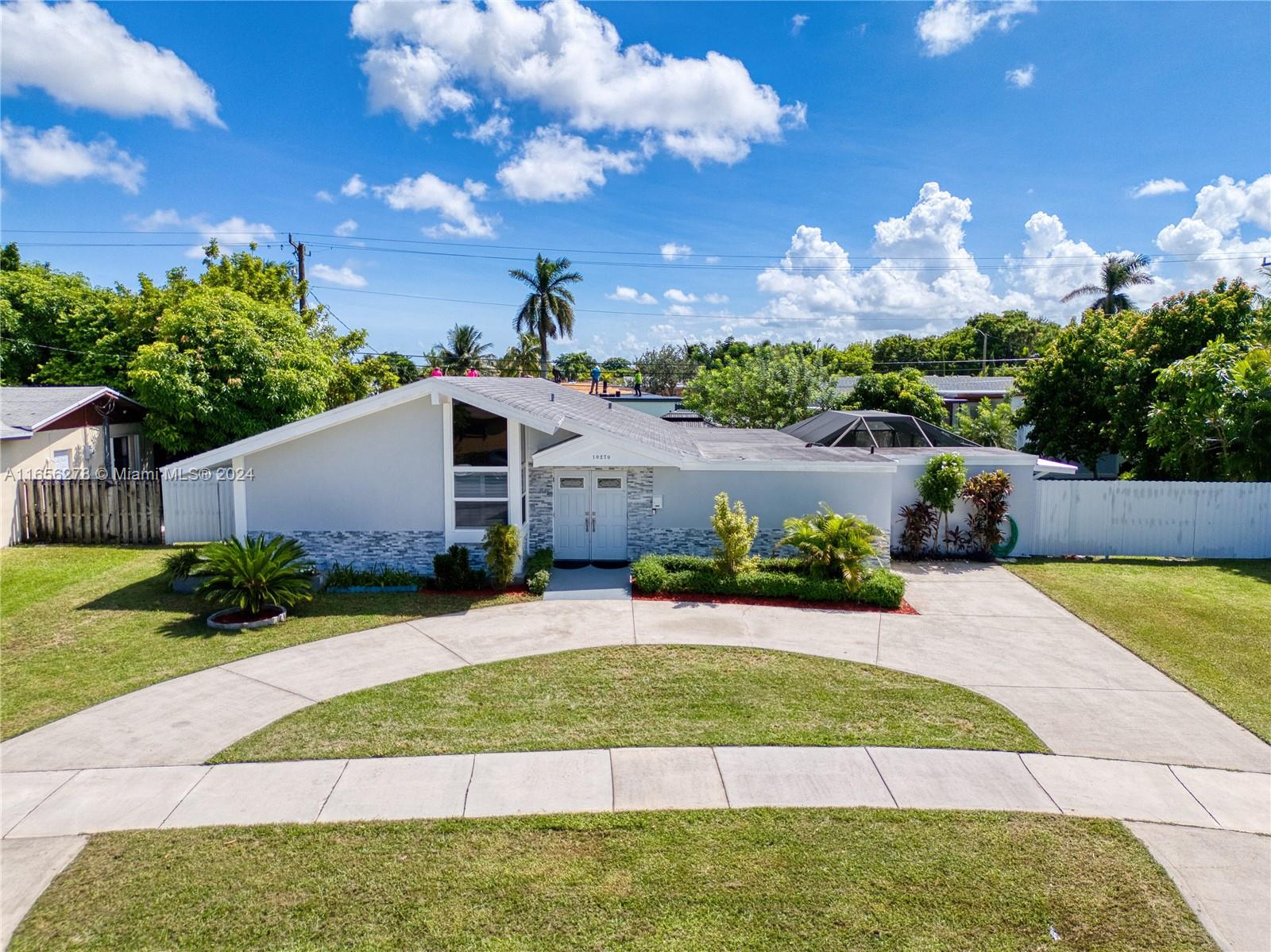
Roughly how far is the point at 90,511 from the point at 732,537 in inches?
570

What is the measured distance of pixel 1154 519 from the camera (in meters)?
16.0

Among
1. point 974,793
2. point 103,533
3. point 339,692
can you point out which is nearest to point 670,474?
point 339,692

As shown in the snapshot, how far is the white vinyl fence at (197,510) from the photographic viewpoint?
1593 centimetres

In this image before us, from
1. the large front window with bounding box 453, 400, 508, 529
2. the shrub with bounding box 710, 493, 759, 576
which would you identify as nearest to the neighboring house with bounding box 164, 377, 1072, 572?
the large front window with bounding box 453, 400, 508, 529

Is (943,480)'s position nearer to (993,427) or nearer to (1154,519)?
(1154,519)

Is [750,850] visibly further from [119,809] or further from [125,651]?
[125,651]

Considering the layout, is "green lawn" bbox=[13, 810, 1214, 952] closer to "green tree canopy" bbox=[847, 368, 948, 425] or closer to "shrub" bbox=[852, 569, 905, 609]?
"shrub" bbox=[852, 569, 905, 609]

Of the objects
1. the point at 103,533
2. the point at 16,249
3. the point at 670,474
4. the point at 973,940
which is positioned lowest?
the point at 973,940

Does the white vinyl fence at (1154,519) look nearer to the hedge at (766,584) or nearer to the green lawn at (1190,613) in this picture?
the green lawn at (1190,613)

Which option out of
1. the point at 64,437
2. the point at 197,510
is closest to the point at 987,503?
the point at 197,510

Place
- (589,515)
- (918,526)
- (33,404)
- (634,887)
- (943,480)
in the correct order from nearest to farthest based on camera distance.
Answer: (634,887)
(589,515)
(943,480)
(918,526)
(33,404)

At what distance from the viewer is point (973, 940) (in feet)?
14.8

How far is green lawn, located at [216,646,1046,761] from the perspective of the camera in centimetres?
710

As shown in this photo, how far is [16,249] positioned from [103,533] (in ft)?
96.7
